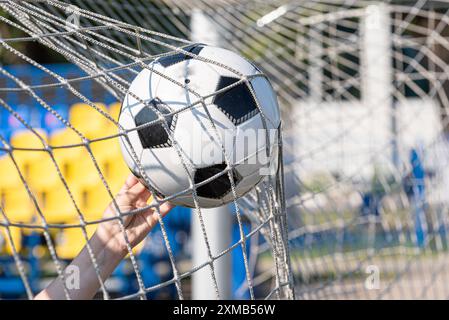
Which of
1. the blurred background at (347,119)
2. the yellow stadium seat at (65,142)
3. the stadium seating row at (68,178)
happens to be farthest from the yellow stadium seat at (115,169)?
the blurred background at (347,119)

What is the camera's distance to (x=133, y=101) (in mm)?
1709

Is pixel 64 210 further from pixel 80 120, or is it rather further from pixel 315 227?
pixel 315 227

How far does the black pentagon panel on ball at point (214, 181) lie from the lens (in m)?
1.68

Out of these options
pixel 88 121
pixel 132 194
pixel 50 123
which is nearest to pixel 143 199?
pixel 132 194

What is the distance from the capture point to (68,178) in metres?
5.39

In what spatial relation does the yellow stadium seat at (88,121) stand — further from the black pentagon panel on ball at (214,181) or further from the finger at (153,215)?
the black pentagon panel on ball at (214,181)

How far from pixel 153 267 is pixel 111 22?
3.63 meters

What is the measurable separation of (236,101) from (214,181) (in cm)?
19

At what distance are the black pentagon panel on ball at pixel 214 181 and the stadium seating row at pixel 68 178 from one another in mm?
3370

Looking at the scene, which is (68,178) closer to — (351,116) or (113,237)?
(351,116)

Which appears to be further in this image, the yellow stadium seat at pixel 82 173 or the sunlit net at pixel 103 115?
the yellow stadium seat at pixel 82 173

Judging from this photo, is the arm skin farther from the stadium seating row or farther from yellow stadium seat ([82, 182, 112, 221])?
yellow stadium seat ([82, 182, 112, 221])

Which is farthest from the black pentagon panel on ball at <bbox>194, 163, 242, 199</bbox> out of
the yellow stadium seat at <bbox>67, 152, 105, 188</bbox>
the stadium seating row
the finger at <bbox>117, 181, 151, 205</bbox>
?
the yellow stadium seat at <bbox>67, 152, 105, 188</bbox>
